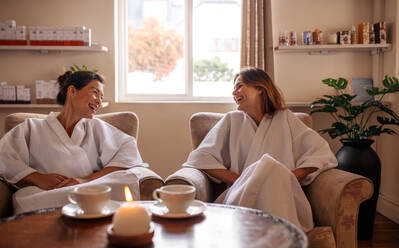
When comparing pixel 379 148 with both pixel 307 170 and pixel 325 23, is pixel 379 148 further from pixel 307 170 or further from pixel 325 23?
pixel 307 170

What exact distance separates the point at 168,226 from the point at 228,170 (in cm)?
108

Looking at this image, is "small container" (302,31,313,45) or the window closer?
"small container" (302,31,313,45)

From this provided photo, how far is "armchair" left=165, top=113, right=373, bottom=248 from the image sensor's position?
5.85 feet

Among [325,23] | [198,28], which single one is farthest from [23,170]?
[325,23]

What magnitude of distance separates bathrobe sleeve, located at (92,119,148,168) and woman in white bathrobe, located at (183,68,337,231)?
319mm

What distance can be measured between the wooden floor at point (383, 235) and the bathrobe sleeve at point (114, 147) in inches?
68.7

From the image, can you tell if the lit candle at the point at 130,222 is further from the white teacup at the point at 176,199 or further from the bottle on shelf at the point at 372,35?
the bottle on shelf at the point at 372,35

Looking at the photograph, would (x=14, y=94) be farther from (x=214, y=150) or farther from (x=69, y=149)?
(x=214, y=150)

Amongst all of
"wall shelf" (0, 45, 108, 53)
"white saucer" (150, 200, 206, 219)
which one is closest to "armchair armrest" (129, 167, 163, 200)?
"white saucer" (150, 200, 206, 219)

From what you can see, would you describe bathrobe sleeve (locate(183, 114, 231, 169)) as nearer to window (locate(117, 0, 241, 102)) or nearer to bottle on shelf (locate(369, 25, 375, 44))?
window (locate(117, 0, 241, 102))

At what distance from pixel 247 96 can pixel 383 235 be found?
162 centimetres

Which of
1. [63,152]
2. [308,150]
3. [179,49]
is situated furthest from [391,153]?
[63,152]

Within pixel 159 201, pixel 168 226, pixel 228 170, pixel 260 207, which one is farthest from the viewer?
pixel 228 170

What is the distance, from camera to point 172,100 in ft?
13.0
